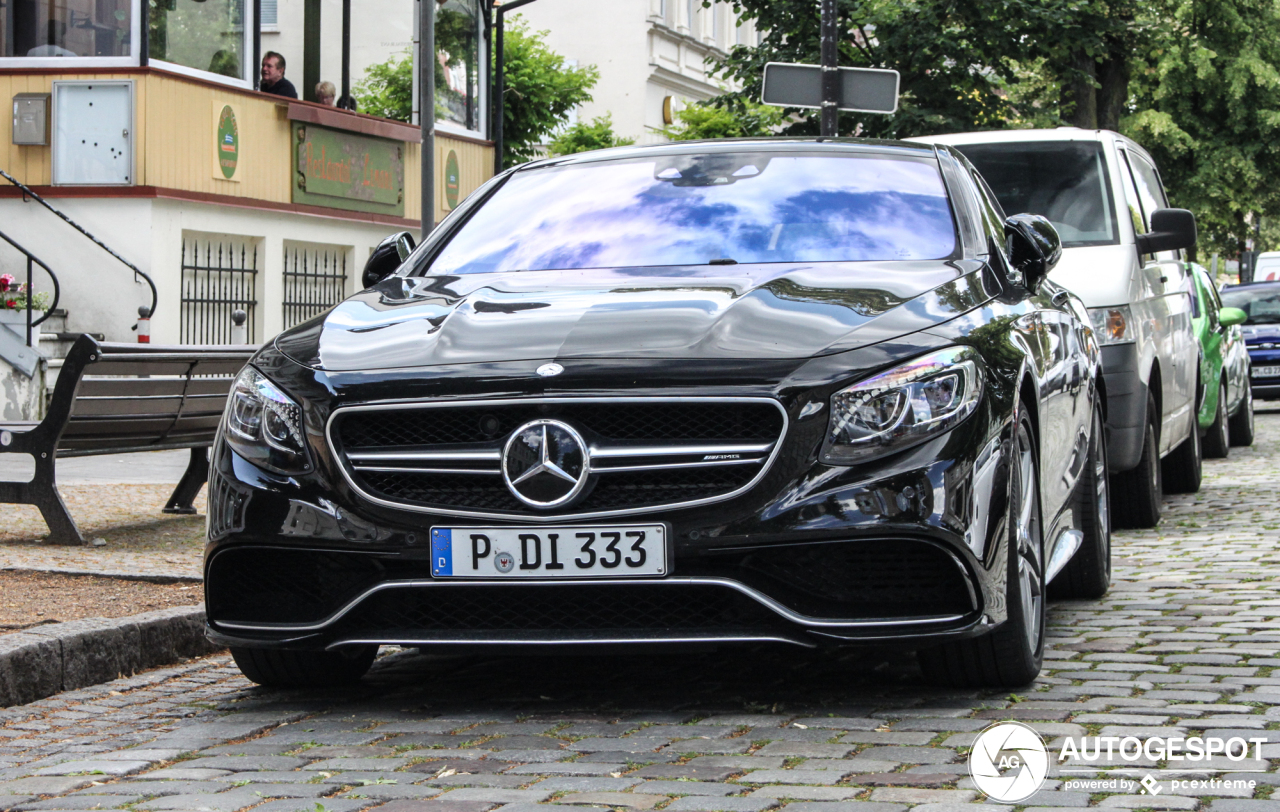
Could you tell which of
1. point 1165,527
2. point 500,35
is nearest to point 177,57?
point 500,35

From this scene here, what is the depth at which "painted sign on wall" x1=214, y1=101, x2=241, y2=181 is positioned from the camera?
19.2 metres

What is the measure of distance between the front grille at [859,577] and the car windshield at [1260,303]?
20.5 metres

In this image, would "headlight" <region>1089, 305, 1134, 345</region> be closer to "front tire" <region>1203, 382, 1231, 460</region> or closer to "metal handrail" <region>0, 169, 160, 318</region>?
"front tire" <region>1203, 382, 1231, 460</region>

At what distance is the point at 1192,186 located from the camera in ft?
121

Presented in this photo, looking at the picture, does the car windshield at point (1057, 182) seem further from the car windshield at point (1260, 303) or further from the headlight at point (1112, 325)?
the car windshield at point (1260, 303)

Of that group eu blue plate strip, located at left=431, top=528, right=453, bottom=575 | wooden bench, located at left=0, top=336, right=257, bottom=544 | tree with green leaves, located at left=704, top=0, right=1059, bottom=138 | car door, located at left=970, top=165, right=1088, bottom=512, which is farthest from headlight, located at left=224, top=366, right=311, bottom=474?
tree with green leaves, located at left=704, top=0, right=1059, bottom=138

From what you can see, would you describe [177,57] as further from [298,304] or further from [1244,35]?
[1244,35]

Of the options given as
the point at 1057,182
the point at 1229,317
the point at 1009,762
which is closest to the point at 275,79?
the point at 1229,317

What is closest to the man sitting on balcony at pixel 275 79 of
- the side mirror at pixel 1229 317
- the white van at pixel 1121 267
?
the side mirror at pixel 1229 317

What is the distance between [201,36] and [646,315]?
15.4 metres

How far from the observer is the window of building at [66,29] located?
59.1 feet

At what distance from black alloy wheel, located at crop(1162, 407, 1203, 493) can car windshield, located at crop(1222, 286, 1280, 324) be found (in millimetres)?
12580

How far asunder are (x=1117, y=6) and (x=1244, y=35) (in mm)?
16970

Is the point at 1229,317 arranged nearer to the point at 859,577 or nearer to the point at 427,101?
the point at 427,101
